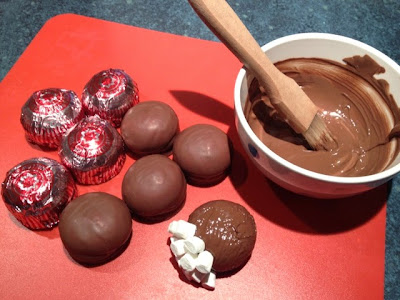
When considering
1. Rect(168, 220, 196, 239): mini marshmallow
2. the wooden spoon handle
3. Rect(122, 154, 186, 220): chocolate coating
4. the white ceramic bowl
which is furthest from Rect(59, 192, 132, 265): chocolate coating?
the wooden spoon handle

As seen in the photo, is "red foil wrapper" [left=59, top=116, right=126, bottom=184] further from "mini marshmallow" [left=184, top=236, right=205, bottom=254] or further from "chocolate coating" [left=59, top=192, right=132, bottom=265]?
"mini marshmallow" [left=184, top=236, right=205, bottom=254]

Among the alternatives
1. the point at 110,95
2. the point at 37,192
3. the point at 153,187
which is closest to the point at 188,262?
the point at 153,187

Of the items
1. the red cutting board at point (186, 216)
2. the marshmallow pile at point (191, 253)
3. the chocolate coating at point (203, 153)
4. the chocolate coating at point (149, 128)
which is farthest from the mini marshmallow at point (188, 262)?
the chocolate coating at point (149, 128)

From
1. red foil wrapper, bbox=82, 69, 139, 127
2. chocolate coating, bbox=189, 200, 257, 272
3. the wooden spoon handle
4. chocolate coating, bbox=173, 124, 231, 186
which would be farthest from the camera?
red foil wrapper, bbox=82, 69, 139, 127

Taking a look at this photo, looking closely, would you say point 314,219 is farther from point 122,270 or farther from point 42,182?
point 42,182

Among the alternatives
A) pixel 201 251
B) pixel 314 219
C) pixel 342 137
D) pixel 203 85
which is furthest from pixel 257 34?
pixel 201 251

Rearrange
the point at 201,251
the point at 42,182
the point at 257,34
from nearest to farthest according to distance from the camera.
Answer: the point at 201,251 < the point at 42,182 < the point at 257,34
